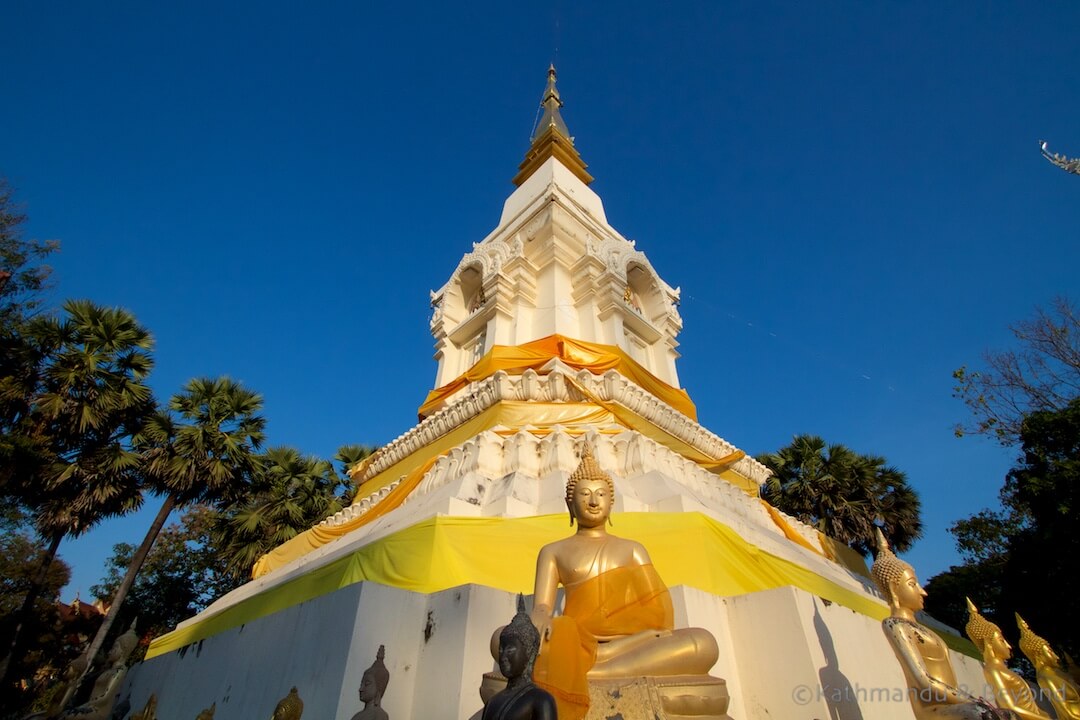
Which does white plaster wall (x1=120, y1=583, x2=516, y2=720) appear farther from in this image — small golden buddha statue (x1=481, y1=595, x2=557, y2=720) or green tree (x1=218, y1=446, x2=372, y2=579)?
green tree (x1=218, y1=446, x2=372, y2=579)

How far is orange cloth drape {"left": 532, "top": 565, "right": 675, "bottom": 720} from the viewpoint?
3.12 meters

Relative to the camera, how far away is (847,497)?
16.1 meters

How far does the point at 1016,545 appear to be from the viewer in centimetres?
1125

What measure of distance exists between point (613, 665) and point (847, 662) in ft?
8.52

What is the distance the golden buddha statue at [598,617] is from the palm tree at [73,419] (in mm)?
12706

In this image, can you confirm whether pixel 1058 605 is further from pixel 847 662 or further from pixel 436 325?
pixel 436 325

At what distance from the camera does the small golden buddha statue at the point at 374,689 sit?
3.79 meters

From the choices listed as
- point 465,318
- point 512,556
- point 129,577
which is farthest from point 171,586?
point 512,556

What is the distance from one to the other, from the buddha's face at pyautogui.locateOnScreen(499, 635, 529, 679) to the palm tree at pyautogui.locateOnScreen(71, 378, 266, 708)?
13544mm

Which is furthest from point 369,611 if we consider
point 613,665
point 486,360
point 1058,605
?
point 1058,605

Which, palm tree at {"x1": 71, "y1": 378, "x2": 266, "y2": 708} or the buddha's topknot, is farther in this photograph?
palm tree at {"x1": 71, "y1": 378, "x2": 266, "y2": 708}

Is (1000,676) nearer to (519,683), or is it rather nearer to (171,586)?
(519,683)

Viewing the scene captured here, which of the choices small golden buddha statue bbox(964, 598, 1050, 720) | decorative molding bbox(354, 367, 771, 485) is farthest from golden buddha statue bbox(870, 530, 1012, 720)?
decorative molding bbox(354, 367, 771, 485)

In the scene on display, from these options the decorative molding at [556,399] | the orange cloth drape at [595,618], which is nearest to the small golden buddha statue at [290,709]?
the orange cloth drape at [595,618]
